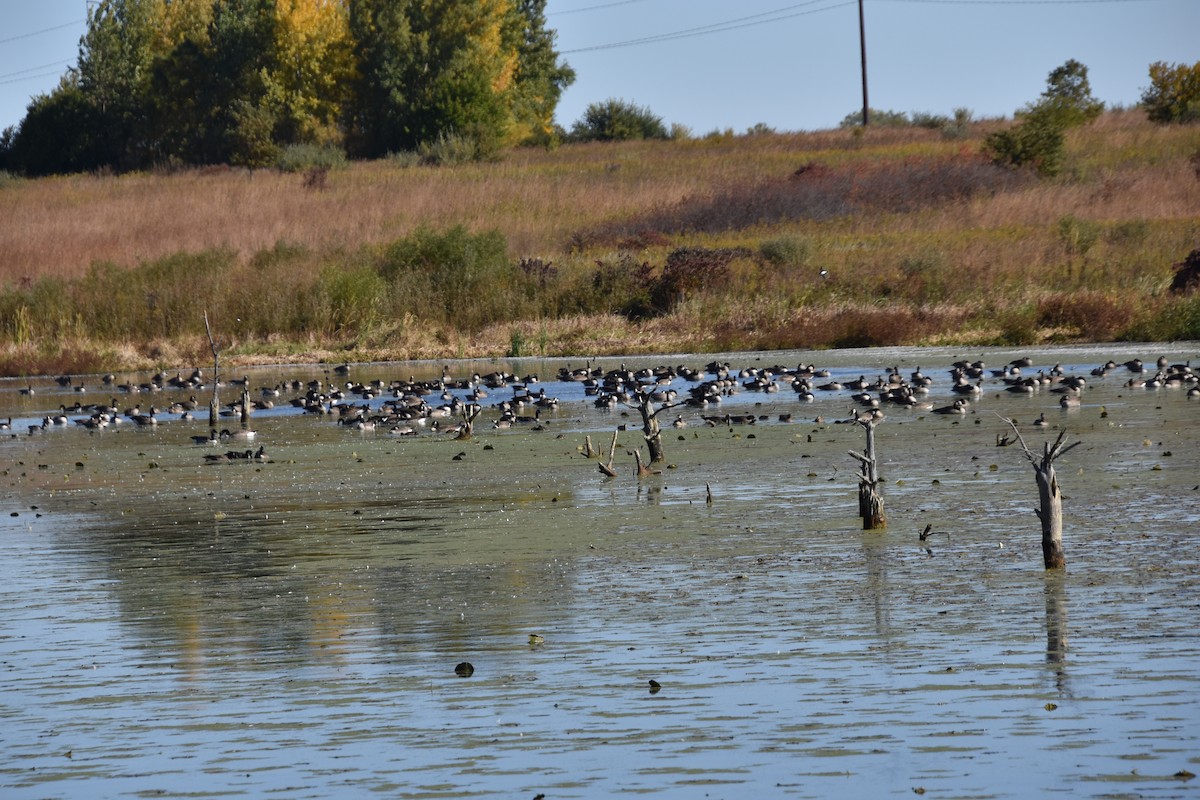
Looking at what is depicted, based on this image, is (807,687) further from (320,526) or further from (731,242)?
(731,242)

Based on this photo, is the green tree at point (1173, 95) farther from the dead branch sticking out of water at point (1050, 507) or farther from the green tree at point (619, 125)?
the dead branch sticking out of water at point (1050, 507)

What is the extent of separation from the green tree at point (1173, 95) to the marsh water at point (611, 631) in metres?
52.4

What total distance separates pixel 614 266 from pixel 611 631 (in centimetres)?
3354

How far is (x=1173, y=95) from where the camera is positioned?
7000 centimetres

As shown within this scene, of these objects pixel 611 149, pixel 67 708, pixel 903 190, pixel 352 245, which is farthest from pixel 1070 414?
pixel 611 149

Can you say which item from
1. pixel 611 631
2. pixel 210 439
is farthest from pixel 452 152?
pixel 611 631

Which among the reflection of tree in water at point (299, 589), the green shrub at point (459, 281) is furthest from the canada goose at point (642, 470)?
the green shrub at point (459, 281)

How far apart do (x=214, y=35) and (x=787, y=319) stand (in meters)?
51.6

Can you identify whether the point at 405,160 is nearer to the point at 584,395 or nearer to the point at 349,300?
the point at 349,300

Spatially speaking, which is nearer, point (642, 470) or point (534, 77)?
point (642, 470)

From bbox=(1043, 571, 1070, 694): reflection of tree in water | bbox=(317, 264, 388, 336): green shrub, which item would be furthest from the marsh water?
bbox=(317, 264, 388, 336): green shrub

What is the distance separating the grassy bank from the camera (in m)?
39.5

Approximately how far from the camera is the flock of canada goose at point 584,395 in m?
23.5

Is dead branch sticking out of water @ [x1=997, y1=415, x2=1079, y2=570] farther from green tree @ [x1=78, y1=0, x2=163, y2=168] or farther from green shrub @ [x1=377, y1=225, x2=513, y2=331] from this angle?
green tree @ [x1=78, y1=0, x2=163, y2=168]
